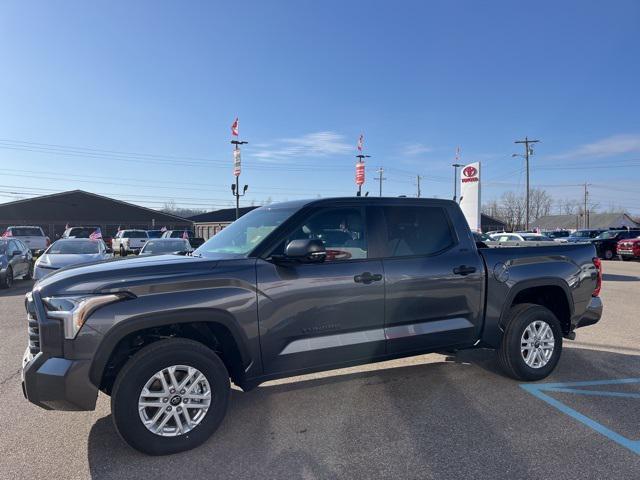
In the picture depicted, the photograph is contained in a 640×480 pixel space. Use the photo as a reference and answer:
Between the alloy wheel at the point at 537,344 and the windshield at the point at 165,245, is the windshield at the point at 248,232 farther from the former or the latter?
the windshield at the point at 165,245

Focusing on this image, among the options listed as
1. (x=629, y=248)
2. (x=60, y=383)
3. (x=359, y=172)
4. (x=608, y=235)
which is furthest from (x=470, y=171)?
(x=60, y=383)

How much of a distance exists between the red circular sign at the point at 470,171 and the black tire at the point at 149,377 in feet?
73.3

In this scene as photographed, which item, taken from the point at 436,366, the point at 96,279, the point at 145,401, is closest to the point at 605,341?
the point at 436,366

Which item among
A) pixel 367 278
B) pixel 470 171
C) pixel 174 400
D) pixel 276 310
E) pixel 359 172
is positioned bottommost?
pixel 174 400

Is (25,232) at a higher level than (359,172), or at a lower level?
lower

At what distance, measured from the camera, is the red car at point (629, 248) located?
24078mm

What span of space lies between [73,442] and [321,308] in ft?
7.22

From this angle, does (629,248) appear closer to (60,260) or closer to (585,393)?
(585,393)

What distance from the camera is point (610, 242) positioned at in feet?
86.1

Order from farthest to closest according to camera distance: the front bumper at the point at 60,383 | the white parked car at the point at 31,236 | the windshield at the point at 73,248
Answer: the white parked car at the point at 31,236, the windshield at the point at 73,248, the front bumper at the point at 60,383

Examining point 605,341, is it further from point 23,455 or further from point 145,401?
point 23,455

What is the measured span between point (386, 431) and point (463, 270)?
5.53 ft

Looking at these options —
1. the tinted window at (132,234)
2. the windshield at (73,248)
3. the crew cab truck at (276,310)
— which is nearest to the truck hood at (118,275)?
the crew cab truck at (276,310)

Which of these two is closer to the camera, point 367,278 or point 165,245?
point 367,278
